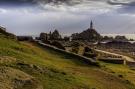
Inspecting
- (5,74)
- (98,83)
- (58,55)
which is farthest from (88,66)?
(5,74)

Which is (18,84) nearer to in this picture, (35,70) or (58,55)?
(35,70)

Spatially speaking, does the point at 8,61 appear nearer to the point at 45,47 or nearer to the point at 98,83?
the point at 98,83

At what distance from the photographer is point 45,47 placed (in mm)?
40094

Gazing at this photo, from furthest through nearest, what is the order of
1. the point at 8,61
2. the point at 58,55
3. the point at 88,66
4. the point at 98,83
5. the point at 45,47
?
1. the point at 45,47
2. the point at 58,55
3. the point at 88,66
4. the point at 98,83
5. the point at 8,61

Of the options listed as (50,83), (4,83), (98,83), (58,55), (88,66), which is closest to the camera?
(4,83)

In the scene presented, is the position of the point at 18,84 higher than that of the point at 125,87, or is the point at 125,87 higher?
the point at 18,84

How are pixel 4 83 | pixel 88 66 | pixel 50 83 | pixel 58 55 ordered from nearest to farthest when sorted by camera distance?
1. pixel 4 83
2. pixel 50 83
3. pixel 88 66
4. pixel 58 55

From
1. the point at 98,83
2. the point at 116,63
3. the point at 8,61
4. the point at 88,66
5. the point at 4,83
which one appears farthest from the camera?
the point at 116,63

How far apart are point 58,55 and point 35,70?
629 inches

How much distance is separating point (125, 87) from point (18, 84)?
9.89m

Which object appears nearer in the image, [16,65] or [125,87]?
[16,65]

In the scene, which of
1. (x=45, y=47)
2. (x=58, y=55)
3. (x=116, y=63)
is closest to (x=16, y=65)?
(x=58, y=55)

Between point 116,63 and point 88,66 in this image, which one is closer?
point 88,66

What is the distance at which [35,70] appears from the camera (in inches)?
773
